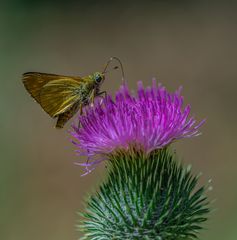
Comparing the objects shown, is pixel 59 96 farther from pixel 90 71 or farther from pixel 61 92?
pixel 90 71

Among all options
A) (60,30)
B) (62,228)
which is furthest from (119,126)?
(60,30)

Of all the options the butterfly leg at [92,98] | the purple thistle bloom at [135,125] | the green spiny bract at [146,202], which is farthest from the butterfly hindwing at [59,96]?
the green spiny bract at [146,202]

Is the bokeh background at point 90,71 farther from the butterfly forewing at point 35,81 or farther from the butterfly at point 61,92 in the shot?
the butterfly forewing at point 35,81

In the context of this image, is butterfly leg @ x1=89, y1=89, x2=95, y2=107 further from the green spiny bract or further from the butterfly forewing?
the green spiny bract

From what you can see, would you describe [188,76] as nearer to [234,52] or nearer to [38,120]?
[234,52]

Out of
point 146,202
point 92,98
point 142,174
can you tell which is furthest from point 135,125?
point 92,98

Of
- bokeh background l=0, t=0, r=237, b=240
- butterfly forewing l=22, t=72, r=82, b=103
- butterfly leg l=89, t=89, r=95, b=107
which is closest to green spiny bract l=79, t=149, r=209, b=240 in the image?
butterfly leg l=89, t=89, r=95, b=107
